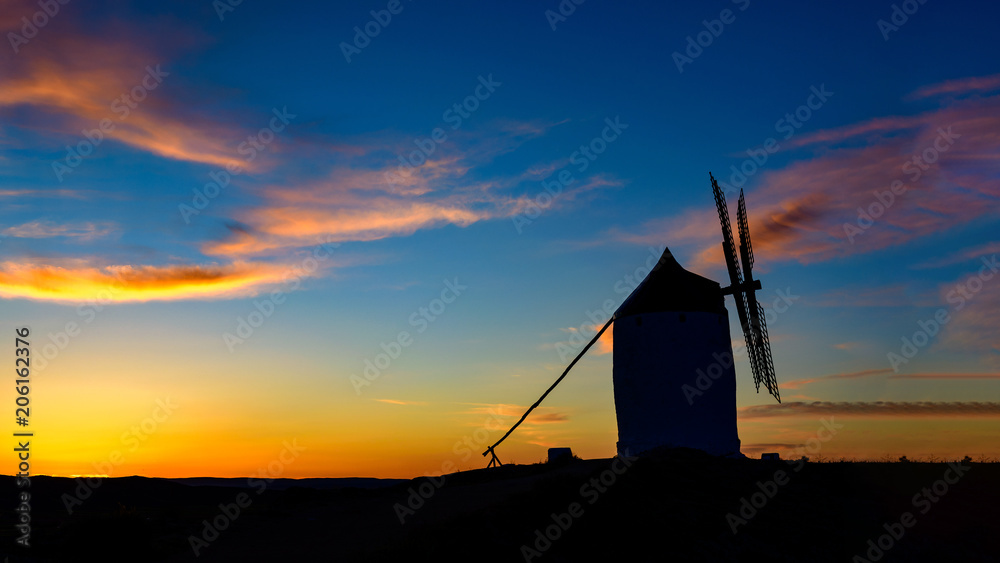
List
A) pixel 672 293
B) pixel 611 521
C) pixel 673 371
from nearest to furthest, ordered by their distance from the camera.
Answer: pixel 611 521
pixel 673 371
pixel 672 293

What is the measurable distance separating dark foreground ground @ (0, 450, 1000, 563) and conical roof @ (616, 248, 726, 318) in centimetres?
574

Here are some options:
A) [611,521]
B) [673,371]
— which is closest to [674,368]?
[673,371]

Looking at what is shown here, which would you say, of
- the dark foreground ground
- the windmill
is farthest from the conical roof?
the dark foreground ground

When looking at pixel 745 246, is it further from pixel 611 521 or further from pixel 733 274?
pixel 611 521

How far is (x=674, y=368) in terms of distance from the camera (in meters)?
28.2

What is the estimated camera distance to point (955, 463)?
26656mm

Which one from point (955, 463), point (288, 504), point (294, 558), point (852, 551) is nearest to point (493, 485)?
point (288, 504)

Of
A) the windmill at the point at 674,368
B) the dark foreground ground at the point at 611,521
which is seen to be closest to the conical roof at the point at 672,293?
the windmill at the point at 674,368

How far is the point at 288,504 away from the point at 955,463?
879 inches

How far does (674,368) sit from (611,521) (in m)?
11.8

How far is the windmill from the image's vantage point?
28047 mm

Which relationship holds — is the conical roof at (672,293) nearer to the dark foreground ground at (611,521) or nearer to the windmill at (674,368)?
the windmill at (674,368)

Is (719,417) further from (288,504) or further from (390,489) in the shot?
(288,504)

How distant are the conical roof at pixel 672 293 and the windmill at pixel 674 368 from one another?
0.03m
